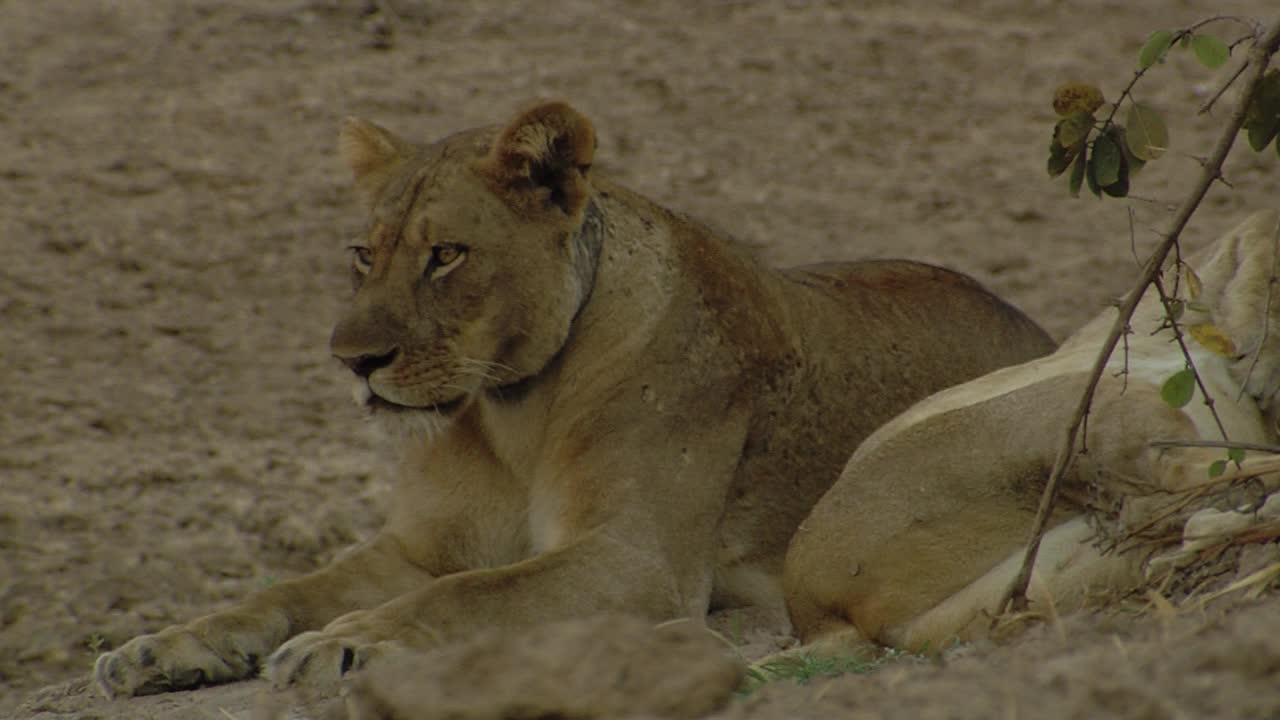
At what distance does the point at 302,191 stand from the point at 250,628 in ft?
15.4

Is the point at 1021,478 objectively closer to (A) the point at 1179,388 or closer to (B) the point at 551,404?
(A) the point at 1179,388

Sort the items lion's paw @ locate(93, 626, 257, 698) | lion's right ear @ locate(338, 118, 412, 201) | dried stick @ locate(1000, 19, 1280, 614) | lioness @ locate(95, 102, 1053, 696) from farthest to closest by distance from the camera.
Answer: lion's right ear @ locate(338, 118, 412, 201) → lioness @ locate(95, 102, 1053, 696) → lion's paw @ locate(93, 626, 257, 698) → dried stick @ locate(1000, 19, 1280, 614)

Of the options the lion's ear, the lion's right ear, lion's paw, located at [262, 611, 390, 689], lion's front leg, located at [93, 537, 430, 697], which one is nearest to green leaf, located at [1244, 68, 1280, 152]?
the lion's ear

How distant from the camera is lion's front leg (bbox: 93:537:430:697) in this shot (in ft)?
13.8

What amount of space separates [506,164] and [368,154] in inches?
21.2

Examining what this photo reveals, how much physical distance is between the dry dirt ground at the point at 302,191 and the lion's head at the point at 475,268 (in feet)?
2.48

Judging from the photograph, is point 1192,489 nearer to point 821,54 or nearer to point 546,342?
point 546,342

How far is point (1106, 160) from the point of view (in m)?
3.45

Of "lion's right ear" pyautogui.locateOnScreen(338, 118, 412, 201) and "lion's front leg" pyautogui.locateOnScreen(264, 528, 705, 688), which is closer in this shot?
"lion's front leg" pyautogui.locateOnScreen(264, 528, 705, 688)

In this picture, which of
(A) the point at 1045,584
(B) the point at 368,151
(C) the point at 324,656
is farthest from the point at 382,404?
(A) the point at 1045,584

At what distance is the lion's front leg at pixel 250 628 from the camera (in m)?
4.19

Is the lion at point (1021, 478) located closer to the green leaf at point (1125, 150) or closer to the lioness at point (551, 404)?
the green leaf at point (1125, 150)

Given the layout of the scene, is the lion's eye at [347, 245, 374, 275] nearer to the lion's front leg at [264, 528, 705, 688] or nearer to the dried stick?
the lion's front leg at [264, 528, 705, 688]

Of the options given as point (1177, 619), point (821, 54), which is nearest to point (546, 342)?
point (1177, 619)
